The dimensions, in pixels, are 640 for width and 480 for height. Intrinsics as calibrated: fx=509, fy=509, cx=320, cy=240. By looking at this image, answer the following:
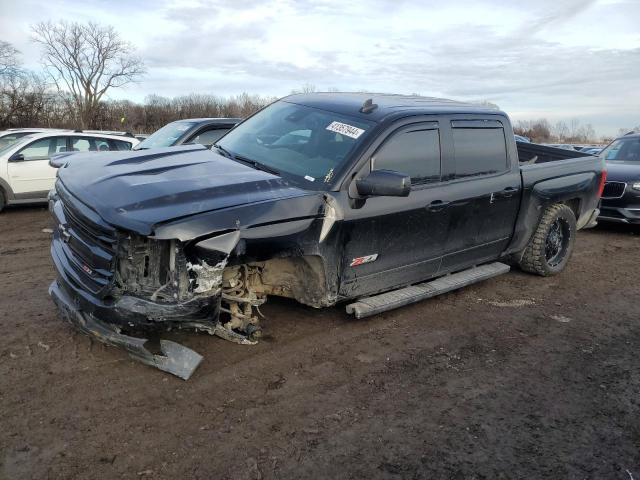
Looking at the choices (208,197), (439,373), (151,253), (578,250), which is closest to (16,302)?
(151,253)

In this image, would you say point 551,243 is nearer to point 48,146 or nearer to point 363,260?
point 363,260

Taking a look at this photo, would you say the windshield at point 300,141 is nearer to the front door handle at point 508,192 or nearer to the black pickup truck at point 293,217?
the black pickup truck at point 293,217

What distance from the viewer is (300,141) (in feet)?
14.0

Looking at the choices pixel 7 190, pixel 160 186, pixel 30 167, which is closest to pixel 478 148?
pixel 160 186

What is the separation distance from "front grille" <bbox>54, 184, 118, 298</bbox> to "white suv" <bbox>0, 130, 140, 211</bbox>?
6.35 m

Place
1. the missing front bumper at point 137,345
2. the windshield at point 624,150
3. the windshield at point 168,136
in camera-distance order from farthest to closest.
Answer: the windshield at point 624,150
the windshield at point 168,136
the missing front bumper at point 137,345

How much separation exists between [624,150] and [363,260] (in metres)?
8.68

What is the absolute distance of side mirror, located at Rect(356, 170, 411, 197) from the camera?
357cm

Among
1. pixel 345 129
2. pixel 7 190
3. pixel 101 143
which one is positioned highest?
pixel 345 129

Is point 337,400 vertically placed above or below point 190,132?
below

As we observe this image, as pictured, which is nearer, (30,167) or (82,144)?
(30,167)

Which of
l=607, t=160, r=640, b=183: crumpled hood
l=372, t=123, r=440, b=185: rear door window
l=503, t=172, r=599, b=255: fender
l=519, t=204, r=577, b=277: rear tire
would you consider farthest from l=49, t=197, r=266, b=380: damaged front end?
l=607, t=160, r=640, b=183: crumpled hood

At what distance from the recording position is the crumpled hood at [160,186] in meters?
3.02

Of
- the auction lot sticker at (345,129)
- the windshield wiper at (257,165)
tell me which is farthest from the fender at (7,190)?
the auction lot sticker at (345,129)
